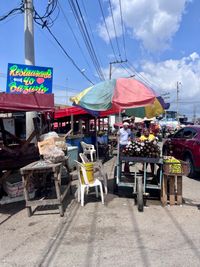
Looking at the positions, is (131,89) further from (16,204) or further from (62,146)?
(16,204)

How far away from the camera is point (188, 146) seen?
1141 cm

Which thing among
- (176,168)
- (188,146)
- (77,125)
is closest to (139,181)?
(176,168)

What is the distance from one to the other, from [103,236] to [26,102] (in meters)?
3.17

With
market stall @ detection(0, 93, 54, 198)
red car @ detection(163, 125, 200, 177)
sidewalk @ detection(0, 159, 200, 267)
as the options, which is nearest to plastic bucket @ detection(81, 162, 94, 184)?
sidewalk @ detection(0, 159, 200, 267)

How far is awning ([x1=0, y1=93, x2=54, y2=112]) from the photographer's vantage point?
641cm

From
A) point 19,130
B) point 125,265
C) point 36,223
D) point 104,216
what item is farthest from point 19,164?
point 19,130

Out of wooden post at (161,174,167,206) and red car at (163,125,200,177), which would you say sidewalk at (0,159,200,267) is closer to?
wooden post at (161,174,167,206)

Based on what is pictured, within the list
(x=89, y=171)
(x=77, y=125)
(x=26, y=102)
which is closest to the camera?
(x=26, y=102)

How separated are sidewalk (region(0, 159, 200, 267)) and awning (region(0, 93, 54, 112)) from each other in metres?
2.20

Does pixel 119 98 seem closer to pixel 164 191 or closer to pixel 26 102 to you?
pixel 26 102

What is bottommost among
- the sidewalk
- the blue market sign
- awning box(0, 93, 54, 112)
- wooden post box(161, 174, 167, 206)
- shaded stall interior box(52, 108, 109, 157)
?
the sidewalk

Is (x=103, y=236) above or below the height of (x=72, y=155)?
below

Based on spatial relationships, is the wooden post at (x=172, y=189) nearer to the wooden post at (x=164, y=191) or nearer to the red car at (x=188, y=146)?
the wooden post at (x=164, y=191)

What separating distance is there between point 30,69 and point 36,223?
17.3ft
